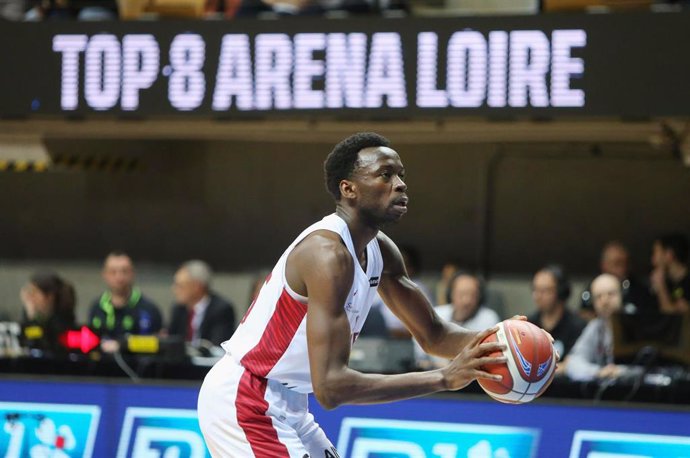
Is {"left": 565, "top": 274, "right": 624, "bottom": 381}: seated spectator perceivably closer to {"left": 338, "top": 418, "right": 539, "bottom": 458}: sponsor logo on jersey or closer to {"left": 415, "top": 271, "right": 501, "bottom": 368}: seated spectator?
{"left": 415, "top": 271, "right": 501, "bottom": 368}: seated spectator

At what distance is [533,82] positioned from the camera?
9109mm

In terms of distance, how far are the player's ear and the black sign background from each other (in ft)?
16.2

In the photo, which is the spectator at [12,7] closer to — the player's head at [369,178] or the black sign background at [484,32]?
the black sign background at [484,32]

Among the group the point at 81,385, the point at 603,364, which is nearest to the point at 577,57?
the point at 603,364

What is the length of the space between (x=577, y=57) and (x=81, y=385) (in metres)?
4.41

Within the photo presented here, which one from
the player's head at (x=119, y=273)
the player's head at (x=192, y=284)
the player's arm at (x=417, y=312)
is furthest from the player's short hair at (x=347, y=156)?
the player's head at (x=119, y=273)

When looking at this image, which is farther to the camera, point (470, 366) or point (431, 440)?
point (431, 440)

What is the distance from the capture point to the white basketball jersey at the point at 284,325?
172 inches

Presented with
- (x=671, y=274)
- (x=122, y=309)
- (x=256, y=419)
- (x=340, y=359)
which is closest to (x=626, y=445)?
(x=256, y=419)

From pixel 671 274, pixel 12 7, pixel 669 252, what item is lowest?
pixel 671 274

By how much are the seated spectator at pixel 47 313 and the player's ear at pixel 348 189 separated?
445 cm

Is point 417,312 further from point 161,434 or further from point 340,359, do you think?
point 161,434

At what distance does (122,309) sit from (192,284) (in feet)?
2.01

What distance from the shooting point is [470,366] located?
4.12 metres
